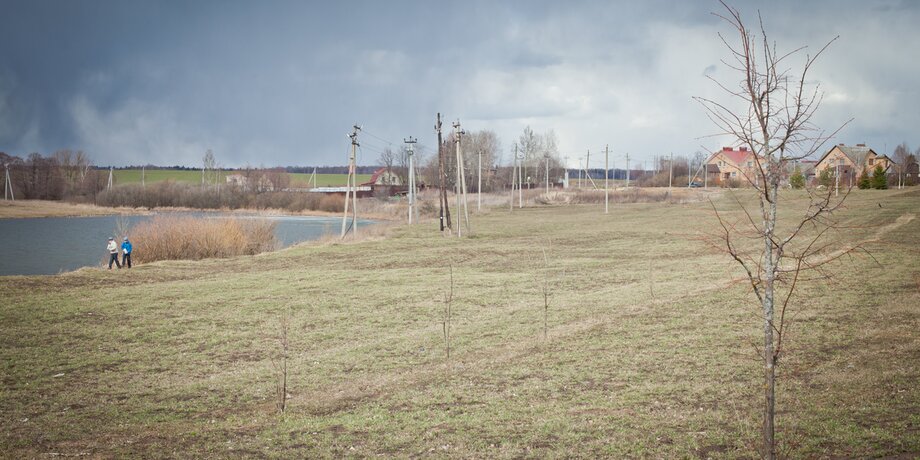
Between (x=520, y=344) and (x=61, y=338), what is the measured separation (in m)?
11.1

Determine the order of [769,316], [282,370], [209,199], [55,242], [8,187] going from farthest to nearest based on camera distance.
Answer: [8,187]
[209,199]
[55,242]
[282,370]
[769,316]

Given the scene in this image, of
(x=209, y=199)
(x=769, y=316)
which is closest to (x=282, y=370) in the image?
(x=769, y=316)

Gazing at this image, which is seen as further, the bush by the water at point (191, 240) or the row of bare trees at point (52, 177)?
the row of bare trees at point (52, 177)

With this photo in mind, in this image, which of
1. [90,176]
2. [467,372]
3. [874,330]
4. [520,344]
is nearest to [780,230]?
[874,330]

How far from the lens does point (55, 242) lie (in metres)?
50.8

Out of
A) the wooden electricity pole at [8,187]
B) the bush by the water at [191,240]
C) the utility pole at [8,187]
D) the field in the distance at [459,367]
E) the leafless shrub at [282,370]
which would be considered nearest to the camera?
the field in the distance at [459,367]

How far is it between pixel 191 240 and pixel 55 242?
1961cm

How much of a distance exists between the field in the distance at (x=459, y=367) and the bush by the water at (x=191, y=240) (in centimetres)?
989

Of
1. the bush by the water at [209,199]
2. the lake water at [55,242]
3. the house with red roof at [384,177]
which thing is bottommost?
the lake water at [55,242]

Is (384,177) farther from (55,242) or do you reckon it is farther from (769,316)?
(769,316)

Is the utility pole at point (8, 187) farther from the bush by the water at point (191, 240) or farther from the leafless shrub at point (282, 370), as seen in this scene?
the leafless shrub at point (282, 370)

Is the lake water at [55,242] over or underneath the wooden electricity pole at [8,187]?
underneath

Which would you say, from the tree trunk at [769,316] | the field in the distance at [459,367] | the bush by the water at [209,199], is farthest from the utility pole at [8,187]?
the tree trunk at [769,316]

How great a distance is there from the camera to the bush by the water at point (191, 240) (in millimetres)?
37344
